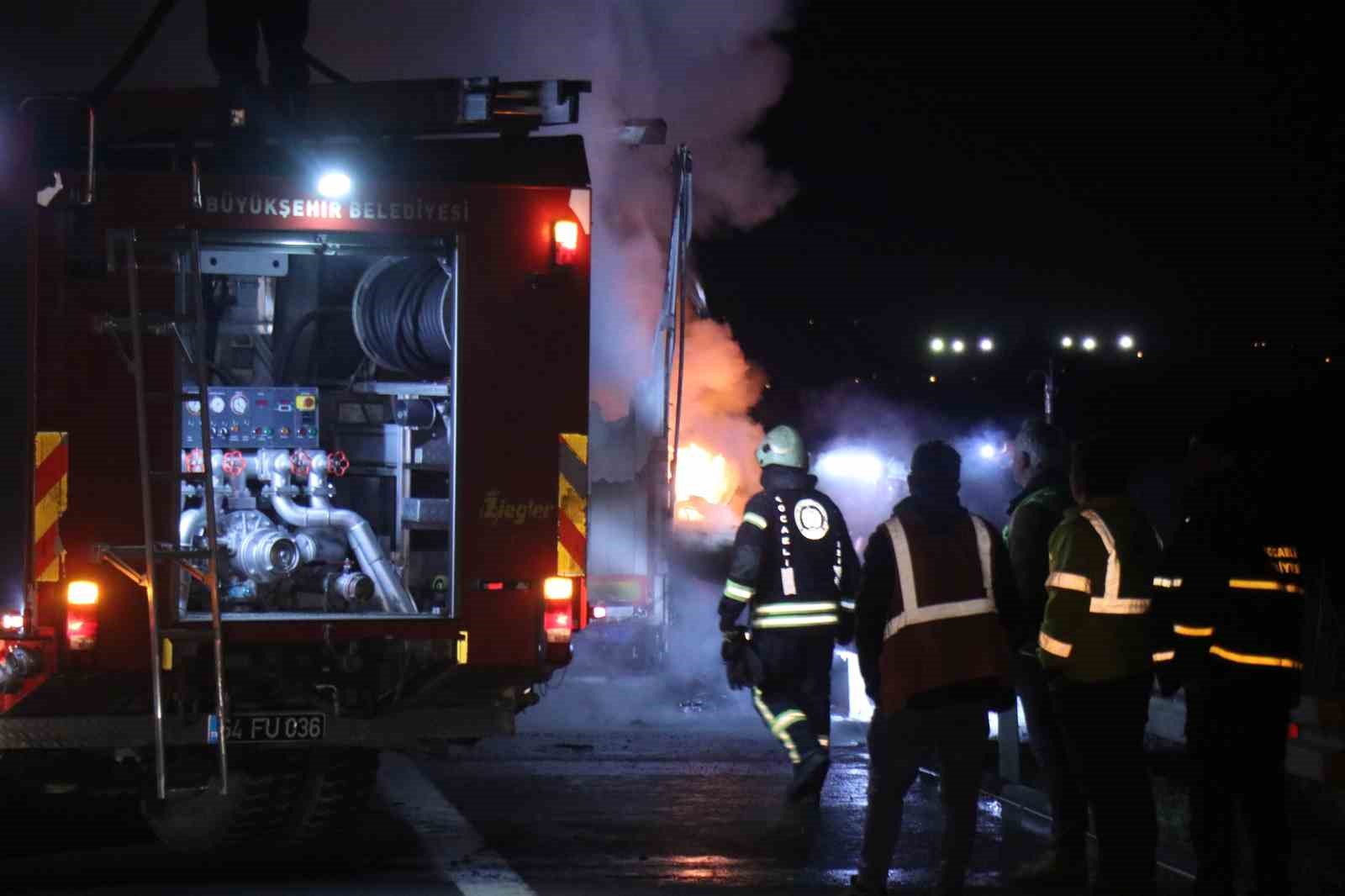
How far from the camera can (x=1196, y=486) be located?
18.9 feet

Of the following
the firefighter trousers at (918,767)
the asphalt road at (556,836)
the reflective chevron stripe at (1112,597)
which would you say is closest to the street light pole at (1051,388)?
the asphalt road at (556,836)

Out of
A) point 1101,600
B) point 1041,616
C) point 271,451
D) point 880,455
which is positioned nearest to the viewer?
point 1101,600

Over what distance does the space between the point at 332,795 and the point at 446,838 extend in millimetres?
558

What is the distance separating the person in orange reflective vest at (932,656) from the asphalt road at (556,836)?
3.26 ft

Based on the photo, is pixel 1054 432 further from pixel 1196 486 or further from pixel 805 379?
pixel 805 379

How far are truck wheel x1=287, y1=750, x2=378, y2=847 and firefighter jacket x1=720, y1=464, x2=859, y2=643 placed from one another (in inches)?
70.0

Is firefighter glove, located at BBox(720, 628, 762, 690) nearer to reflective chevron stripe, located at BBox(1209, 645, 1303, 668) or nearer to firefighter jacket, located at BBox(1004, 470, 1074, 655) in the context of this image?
firefighter jacket, located at BBox(1004, 470, 1074, 655)

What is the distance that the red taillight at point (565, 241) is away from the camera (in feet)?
23.2

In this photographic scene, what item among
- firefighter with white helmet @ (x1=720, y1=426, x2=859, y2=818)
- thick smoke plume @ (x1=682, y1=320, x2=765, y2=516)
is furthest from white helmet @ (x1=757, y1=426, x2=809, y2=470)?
thick smoke plume @ (x1=682, y1=320, x2=765, y2=516)

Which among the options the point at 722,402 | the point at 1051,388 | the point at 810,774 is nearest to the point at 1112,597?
the point at 810,774

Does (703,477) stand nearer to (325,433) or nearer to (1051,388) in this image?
(1051,388)

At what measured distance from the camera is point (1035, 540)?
6.58 m

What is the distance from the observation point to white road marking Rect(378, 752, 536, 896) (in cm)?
614

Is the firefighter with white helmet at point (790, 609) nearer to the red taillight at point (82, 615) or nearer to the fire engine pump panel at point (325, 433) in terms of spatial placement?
the fire engine pump panel at point (325, 433)
